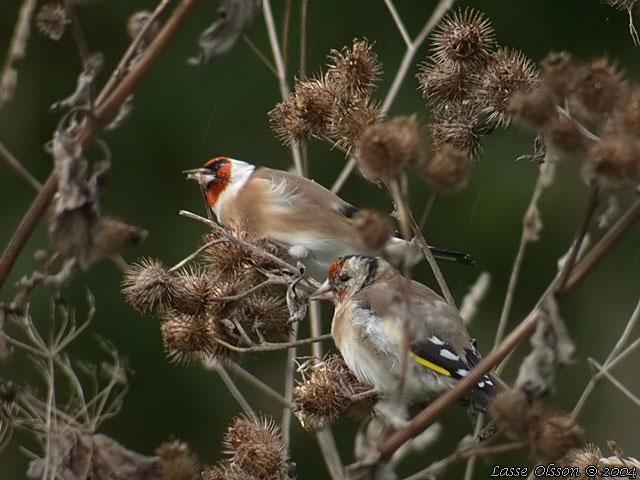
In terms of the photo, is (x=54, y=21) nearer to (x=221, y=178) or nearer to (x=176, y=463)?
(x=176, y=463)

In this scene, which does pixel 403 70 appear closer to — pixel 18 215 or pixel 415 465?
pixel 415 465

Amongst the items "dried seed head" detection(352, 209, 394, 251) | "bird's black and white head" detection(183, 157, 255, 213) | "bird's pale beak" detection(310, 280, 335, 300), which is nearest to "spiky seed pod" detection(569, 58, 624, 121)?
"dried seed head" detection(352, 209, 394, 251)

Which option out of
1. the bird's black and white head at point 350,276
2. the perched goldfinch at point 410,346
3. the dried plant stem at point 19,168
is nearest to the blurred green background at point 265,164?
the bird's black and white head at point 350,276

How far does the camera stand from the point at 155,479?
2.08 m

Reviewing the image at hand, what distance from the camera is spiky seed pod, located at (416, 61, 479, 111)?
3.12 metres

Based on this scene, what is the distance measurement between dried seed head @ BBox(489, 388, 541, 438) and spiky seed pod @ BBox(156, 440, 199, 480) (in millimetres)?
555

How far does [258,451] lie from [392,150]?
983 millimetres

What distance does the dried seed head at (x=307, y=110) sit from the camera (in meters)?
3.07

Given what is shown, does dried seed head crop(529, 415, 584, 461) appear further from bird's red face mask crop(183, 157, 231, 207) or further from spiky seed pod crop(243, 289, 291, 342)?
bird's red face mask crop(183, 157, 231, 207)

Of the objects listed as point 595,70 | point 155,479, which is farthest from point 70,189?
point 595,70

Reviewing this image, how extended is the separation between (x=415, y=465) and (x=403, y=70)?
4.15m

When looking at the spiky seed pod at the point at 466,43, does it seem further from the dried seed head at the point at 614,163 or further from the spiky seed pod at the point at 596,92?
the dried seed head at the point at 614,163

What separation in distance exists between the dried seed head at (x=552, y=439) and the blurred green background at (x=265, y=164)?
4859 mm

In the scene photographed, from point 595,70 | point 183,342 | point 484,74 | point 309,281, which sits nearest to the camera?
point 595,70
